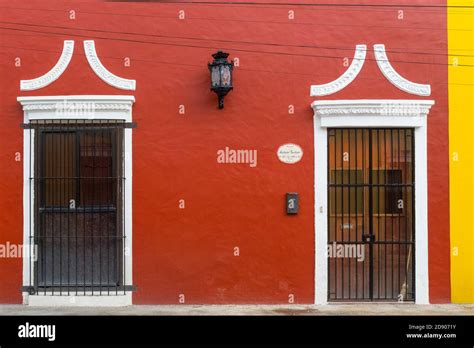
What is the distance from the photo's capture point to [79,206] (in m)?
10.2

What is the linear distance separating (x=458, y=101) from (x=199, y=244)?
4.26 meters

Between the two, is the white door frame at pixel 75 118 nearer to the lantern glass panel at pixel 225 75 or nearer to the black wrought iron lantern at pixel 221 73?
the black wrought iron lantern at pixel 221 73

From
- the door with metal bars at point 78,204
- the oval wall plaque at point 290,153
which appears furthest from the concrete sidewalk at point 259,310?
the oval wall plaque at point 290,153

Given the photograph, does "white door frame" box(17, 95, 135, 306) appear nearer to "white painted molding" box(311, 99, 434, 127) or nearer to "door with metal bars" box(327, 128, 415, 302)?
"white painted molding" box(311, 99, 434, 127)

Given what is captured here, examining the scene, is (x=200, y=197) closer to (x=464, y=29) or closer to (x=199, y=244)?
(x=199, y=244)

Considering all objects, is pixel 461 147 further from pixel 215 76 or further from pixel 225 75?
pixel 215 76

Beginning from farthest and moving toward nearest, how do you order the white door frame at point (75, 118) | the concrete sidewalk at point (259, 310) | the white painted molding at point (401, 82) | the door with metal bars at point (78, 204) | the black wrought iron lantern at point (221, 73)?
the white painted molding at point (401, 82), the door with metal bars at point (78, 204), the white door frame at point (75, 118), the black wrought iron lantern at point (221, 73), the concrete sidewalk at point (259, 310)

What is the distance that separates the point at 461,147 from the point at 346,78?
6.34 feet

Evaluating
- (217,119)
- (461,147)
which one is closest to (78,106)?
(217,119)

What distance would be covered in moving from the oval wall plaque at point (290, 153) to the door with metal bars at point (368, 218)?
45 centimetres

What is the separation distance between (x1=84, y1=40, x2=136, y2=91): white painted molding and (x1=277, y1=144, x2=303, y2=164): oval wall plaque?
2301 millimetres

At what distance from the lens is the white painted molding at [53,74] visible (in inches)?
400

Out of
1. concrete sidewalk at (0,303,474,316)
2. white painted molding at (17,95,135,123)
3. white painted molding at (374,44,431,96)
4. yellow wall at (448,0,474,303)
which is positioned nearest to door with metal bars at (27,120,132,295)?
white painted molding at (17,95,135,123)

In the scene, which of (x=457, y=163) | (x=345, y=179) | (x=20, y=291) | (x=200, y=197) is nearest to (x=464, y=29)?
(x=457, y=163)
